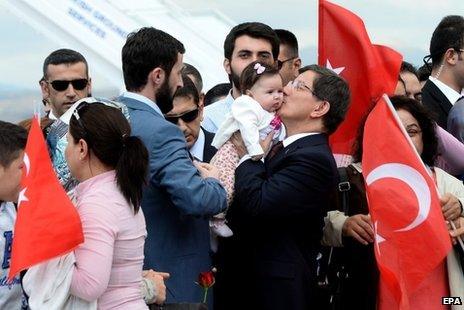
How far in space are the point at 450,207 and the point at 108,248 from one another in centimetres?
162

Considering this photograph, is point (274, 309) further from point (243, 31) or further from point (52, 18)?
point (52, 18)

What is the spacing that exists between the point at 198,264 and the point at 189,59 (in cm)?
1230

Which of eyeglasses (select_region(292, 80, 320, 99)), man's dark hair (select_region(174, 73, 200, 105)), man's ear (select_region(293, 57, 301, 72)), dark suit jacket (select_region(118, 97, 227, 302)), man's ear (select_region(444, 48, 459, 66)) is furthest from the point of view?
man's ear (select_region(293, 57, 301, 72))

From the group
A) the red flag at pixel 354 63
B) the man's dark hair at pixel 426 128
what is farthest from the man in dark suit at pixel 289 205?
the red flag at pixel 354 63

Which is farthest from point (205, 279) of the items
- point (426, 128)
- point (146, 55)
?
point (426, 128)

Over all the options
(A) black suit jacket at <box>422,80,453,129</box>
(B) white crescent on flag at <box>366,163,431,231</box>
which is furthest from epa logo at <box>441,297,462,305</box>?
(A) black suit jacket at <box>422,80,453,129</box>

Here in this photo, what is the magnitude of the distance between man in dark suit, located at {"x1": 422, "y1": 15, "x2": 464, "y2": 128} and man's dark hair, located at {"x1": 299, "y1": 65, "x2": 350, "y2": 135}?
1751 millimetres

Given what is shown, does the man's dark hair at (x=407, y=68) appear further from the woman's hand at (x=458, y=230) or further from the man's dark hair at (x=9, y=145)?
the man's dark hair at (x=9, y=145)

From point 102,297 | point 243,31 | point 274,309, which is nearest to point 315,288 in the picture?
point 274,309

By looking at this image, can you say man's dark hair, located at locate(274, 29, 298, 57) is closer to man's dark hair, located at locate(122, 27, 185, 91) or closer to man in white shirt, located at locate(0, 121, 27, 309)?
man's dark hair, located at locate(122, 27, 185, 91)

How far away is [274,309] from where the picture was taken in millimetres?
3836

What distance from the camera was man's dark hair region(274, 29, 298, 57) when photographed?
640cm

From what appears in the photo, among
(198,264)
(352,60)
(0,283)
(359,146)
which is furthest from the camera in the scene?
(352,60)

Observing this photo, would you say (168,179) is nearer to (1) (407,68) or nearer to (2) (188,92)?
(2) (188,92)
